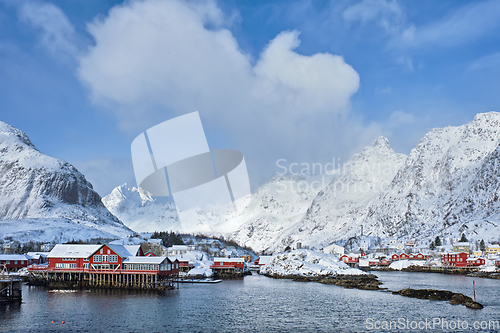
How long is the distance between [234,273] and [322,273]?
2744 cm

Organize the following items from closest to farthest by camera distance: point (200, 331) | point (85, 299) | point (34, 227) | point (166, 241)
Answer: point (200, 331) < point (85, 299) < point (34, 227) < point (166, 241)

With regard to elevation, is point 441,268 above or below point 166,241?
below

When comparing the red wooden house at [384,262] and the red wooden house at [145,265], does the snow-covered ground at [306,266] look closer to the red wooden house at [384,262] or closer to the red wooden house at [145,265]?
the red wooden house at [145,265]

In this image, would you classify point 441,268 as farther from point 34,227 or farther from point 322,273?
point 34,227

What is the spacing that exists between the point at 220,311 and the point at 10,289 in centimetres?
3304

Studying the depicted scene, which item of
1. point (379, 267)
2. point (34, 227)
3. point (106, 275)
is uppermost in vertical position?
point (34, 227)

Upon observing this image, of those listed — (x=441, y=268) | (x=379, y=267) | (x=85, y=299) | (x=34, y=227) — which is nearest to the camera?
(x=85, y=299)

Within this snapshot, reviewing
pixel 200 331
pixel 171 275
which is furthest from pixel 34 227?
pixel 200 331

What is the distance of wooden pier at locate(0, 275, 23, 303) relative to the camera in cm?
5932

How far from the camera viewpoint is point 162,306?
186 feet

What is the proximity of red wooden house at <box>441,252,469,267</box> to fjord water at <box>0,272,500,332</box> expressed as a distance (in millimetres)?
81038

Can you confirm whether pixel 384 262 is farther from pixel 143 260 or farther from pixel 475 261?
pixel 143 260

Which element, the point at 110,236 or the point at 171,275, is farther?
the point at 110,236

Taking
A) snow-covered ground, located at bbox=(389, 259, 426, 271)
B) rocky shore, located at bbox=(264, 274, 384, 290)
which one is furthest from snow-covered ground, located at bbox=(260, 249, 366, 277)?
snow-covered ground, located at bbox=(389, 259, 426, 271)
